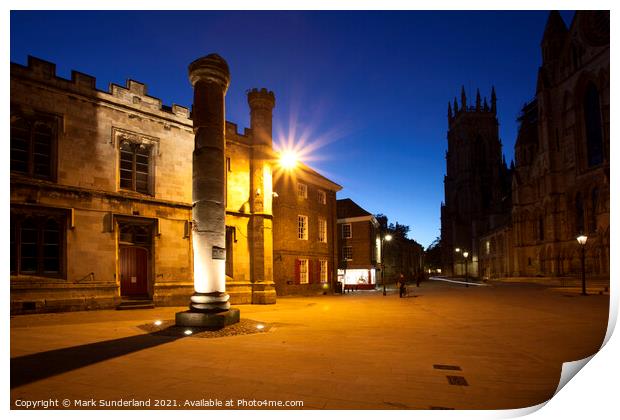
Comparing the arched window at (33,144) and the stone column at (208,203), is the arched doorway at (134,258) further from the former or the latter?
the stone column at (208,203)

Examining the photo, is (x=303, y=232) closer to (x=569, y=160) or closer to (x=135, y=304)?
(x=135, y=304)

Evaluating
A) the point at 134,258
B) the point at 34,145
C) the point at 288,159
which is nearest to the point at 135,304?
the point at 134,258

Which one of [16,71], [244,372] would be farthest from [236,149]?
[244,372]

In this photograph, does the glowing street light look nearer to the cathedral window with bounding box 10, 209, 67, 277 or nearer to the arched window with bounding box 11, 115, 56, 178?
the arched window with bounding box 11, 115, 56, 178

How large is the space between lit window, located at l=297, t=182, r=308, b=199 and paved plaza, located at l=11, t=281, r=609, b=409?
17.5m

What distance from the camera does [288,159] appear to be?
2408 cm

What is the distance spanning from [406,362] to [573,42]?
4800 cm

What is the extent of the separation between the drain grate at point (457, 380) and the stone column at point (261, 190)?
645 inches

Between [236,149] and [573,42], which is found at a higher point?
[573,42]

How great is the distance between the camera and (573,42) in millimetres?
42719

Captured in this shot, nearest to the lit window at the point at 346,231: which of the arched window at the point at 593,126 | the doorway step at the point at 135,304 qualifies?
the doorway step at the point at 135,304

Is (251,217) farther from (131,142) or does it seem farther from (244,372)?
(244,372)

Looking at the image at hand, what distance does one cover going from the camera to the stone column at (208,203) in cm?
1152

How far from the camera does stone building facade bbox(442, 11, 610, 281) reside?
124 feet
